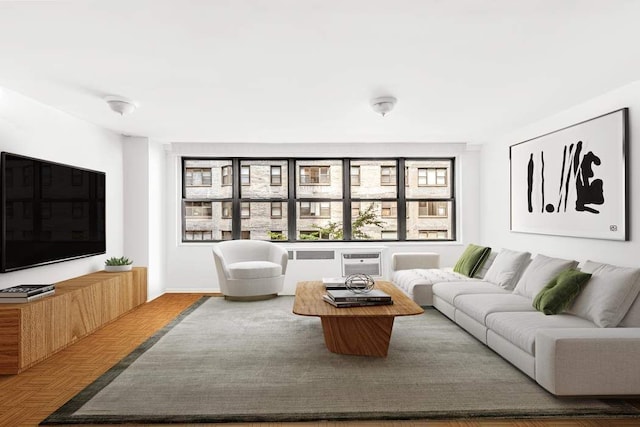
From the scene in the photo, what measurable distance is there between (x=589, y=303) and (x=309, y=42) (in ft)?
9.71

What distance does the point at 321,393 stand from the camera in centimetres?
309

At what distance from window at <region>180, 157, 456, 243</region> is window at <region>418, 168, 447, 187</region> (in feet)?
0.08

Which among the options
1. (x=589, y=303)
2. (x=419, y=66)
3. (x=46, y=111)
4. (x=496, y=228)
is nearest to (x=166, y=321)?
(x=46, y=111)

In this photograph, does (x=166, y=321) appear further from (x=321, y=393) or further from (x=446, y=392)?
(x=446, y=392)

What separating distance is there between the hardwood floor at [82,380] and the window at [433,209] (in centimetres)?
443

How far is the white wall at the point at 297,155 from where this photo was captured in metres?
7.37

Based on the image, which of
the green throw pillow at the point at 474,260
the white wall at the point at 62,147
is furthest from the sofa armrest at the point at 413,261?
the white wall at the point at 62,147

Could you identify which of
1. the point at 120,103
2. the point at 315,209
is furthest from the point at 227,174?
the point at 120,103

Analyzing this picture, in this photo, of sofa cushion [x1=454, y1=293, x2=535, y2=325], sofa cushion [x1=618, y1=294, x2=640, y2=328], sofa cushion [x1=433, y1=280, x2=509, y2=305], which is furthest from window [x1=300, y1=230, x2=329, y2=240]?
sofa cushion [x1=618, y1=294, x2=640, y2=328]

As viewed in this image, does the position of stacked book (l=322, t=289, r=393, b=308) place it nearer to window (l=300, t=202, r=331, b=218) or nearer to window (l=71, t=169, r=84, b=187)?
window (l=71, t=169, r=84, b=187)

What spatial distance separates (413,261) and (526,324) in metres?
3.28

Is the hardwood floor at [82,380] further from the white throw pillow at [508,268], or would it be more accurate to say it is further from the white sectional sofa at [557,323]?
the white throw pillow at [508,268]

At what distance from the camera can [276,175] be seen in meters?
7.81

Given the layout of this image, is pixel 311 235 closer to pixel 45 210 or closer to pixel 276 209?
pixel 276 209
